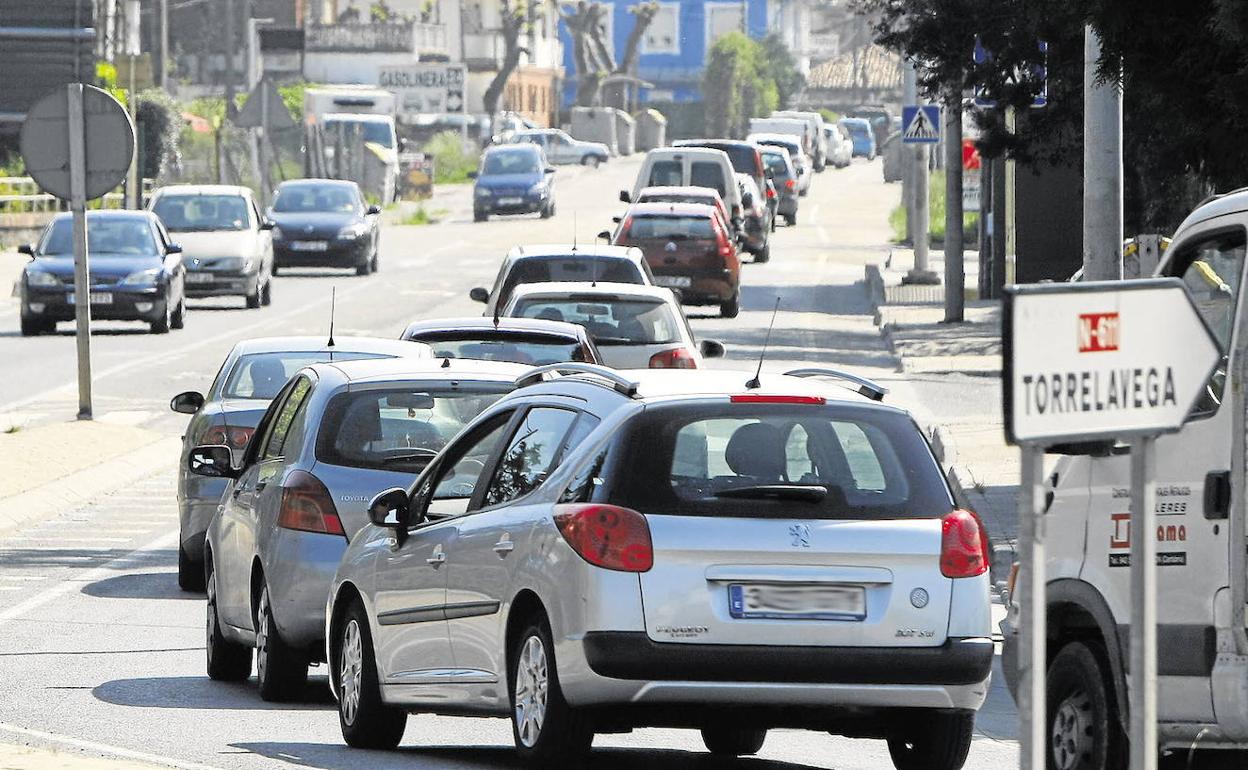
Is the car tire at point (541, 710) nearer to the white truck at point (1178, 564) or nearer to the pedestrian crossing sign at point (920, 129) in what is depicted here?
the white truck at point (1178, 564)

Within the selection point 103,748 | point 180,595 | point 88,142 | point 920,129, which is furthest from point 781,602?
point 920,129

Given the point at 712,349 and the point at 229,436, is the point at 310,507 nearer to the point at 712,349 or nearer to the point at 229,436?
the point at 229,436

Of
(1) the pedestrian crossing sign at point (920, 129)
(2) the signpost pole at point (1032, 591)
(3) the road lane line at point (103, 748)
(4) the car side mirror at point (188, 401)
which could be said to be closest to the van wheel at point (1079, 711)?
(2) the signpost pole at point (1032, 591)

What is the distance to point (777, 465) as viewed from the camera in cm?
860

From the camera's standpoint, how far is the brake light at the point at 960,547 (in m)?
8.48

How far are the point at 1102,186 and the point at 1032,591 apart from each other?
11280 mm

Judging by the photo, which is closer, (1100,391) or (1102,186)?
(1100,391)

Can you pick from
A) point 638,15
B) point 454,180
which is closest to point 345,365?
point 454,180

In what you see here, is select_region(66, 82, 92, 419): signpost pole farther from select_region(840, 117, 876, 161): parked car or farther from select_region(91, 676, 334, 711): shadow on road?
select_region(840, 117, 876, 161): parked car

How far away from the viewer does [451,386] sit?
37.9ft

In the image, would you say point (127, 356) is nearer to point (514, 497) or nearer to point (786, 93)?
point (514, 497)

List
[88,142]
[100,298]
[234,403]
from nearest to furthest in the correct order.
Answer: [234,403], [88,142], [100,298]

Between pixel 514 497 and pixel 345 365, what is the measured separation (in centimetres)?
299

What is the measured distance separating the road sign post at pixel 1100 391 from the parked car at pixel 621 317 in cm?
1427
